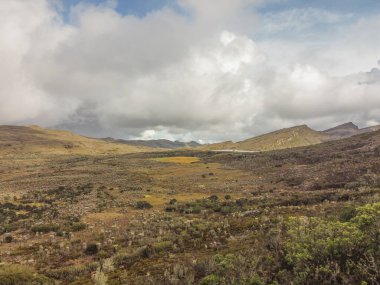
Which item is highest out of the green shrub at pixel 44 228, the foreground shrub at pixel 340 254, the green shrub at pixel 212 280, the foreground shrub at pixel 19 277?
the foreground shrub at pixel 340 254

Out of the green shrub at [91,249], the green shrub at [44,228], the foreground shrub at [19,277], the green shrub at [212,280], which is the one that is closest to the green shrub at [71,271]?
the foreground shrub at [19,277]

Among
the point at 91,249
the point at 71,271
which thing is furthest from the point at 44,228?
the point at 71,271

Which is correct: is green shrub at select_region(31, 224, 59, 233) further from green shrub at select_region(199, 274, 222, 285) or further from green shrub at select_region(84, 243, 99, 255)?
green shrub at select_region(199, 274, 222, 285)

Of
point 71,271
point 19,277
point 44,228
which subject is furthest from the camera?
point 44,228

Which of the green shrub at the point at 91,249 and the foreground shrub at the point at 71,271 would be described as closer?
the foreground shrub at the point at 71,271

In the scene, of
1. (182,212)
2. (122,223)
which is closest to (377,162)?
(182,212)

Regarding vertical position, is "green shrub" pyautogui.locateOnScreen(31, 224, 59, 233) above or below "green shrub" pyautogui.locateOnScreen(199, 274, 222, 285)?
below

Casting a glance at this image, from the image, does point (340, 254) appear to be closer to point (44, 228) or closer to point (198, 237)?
point (198, 237)

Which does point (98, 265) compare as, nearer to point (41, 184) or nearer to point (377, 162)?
point (377, 162)

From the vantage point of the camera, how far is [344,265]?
29.7ft

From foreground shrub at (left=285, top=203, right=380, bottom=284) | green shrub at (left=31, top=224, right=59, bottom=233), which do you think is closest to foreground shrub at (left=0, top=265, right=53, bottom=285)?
foreground shrub at (left=285, top=203, right=380, bottom=284)

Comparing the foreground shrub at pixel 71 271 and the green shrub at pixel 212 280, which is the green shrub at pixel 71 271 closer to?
the foreground shrub at pixel 71 271

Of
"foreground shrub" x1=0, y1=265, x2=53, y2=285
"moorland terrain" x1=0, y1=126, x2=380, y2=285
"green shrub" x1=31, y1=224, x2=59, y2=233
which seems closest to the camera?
"moorland terrain" x1=0, y1=126, x2=380, y2=285

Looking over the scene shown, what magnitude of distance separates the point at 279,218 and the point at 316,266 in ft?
33.6
